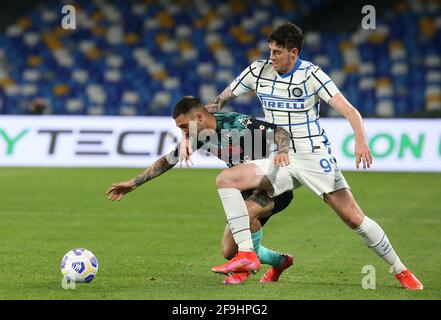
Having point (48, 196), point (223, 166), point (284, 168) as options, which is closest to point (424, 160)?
point (223, 166)

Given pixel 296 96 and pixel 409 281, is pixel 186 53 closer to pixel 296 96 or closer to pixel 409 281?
pixel 296 96

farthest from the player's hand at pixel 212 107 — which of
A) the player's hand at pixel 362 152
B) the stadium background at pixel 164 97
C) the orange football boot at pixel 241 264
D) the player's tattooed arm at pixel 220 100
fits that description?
the stadium background at pixel 164 97

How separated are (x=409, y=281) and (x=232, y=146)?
1.58 metres

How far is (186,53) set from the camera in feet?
85.0

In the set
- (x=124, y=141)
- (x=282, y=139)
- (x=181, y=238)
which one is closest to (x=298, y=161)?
(x=282, y=139)

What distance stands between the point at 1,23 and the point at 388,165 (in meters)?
13.7

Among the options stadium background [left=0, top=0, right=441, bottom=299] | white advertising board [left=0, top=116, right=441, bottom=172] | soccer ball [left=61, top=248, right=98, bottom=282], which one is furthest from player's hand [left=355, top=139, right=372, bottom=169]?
white advertising board [left=0, top=116, right=441, bottom=172]

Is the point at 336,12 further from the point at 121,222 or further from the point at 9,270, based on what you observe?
the point at 9,270

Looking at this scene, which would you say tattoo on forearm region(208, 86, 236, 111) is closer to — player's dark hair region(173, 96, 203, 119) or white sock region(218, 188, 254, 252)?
player's dark hair region(173, 96, 203, 119)

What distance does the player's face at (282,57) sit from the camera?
7004mm

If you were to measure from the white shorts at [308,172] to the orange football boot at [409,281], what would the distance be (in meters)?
0.74

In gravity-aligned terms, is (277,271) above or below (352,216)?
below

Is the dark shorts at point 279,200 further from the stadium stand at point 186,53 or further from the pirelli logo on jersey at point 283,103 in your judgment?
the stadium stand at point 186,53

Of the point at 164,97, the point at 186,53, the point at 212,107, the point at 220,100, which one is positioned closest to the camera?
the point at 212,107
